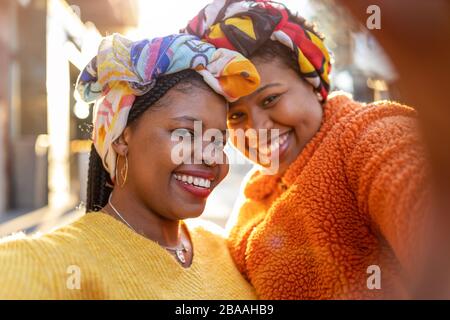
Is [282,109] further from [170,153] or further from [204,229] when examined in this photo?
[204,229]

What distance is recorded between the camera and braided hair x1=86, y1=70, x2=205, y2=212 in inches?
69.4

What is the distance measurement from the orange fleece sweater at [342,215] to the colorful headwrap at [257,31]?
207 mm

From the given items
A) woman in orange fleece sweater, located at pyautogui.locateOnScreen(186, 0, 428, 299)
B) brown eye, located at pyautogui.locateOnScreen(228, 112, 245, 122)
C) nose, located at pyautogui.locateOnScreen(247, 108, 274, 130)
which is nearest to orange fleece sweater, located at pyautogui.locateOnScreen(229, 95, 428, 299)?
woman in orange fleece sweater, located at pyautogui.locateOnScreen(186, 0, 428, 299)

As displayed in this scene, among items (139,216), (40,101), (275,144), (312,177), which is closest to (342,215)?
(312,177)

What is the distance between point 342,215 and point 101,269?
2.54 feet

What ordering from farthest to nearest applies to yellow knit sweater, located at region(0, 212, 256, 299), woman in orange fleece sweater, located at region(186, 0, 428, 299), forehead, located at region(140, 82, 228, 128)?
forehead, located at region(140, 82, 228, 128) < woman in orange fleece sweater, located at region(186, 0, 428, 299) < yellow knit sweater, located at region(0, 212, 256, 299)

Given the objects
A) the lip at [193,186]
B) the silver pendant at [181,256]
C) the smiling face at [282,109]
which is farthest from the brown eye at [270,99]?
the silver pendant at [181,256]

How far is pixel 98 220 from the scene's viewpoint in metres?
1.73

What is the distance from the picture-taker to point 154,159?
1742 mm

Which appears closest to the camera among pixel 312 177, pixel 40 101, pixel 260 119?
pixel 312 177

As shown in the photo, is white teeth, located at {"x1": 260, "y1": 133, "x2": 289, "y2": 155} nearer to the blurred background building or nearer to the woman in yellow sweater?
the woman in yellow sweater
